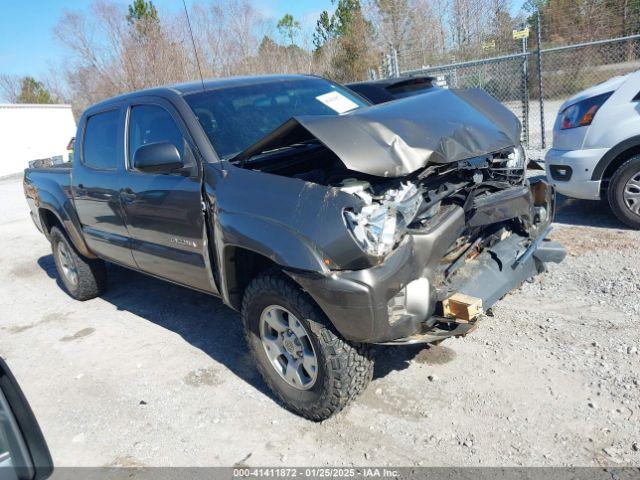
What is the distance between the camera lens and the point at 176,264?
387 centimetres

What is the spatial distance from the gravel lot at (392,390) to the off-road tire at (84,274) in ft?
1.92

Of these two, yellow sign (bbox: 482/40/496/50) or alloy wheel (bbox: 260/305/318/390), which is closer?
alloy wheel (bbox: 260/305/318/390)

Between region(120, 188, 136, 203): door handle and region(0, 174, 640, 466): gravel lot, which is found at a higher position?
region(120, 188, 136, 203): door handle

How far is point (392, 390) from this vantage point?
3.32 m

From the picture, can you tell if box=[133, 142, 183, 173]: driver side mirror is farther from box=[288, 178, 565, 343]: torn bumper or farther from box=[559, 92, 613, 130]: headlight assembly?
box=[559, 92, 613, 130]: headlight assembly

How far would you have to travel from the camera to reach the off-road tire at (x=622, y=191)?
16.9 feet

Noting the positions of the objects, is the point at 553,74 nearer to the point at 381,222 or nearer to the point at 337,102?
the point at 337,102

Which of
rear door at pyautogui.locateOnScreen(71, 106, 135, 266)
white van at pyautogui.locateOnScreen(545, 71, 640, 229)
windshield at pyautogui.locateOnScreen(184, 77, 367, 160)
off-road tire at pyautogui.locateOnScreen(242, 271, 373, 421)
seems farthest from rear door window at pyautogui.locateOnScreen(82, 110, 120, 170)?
white van at pyautogui.locateOnScreen(545, 71, 640, 229)

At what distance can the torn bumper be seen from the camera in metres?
2.58

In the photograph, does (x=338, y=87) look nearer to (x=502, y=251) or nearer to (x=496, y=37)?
(x=502, y=251)

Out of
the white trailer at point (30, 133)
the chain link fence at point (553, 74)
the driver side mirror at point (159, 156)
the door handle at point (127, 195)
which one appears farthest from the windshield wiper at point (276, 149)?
the white trailer at point (30, 133)

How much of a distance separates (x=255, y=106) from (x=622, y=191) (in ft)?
12.2

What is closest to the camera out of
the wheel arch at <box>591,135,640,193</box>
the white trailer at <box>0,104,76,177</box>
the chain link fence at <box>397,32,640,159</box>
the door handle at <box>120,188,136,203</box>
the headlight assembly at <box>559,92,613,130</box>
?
the door handle at <box>120,188,136,203</box>

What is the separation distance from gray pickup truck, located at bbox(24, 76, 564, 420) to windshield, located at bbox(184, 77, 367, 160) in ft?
0.05
